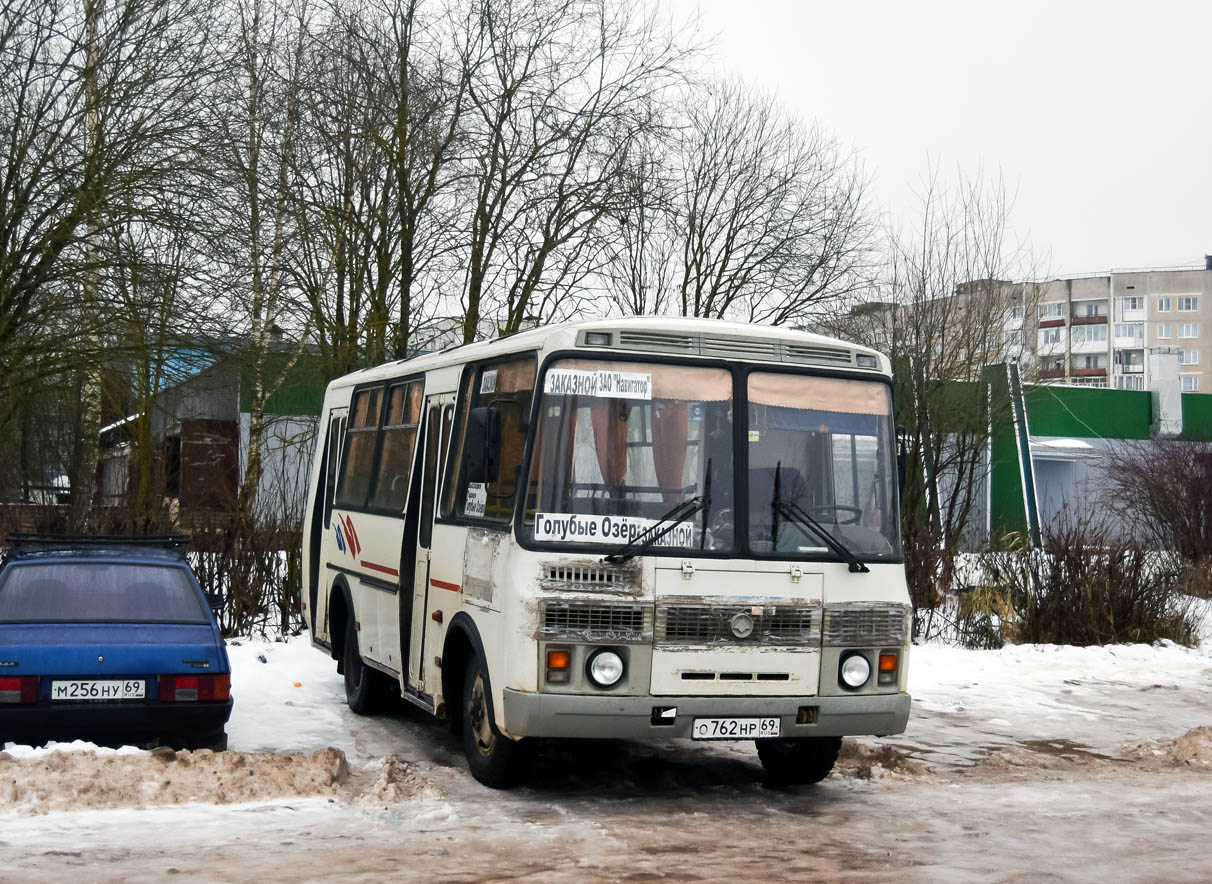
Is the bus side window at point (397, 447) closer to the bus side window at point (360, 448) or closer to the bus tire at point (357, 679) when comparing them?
the bus side window at point (360, 448)

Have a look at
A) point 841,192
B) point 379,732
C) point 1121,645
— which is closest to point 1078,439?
point 841,192

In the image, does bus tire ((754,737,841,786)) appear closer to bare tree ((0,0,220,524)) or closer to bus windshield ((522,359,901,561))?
bus windshield ((522,359,901,561))

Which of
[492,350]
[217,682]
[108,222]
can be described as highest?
[108,222]

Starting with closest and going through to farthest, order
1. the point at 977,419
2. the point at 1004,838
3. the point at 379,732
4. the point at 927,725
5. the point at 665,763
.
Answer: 1. the point at 1004,838
2. the point at 665,763
3. the point at 379,732
4. the point at 927,725
5. the point at 977,419

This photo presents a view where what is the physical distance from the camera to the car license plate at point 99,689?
891 cm

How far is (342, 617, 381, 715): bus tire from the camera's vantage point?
469 inches

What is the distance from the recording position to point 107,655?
355 inches

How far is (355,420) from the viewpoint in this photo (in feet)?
43.2

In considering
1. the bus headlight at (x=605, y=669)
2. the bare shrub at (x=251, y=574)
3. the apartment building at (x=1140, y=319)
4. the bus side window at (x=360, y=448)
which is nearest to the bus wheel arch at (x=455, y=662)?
the bus headlight at (x=605, y=669)

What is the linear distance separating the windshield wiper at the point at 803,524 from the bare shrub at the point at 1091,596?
10.2 metres

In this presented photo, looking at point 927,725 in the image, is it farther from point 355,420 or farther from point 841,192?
point 841,192

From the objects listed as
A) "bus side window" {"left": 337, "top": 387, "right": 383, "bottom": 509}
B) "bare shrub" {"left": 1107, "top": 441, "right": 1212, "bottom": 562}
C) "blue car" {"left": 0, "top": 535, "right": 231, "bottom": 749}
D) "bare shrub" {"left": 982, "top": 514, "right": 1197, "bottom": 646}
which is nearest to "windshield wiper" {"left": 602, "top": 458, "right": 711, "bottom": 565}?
"blue car" {"left": 0, "top": 535, "right": 231, "bottom": 749}

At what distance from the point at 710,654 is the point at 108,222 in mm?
12858

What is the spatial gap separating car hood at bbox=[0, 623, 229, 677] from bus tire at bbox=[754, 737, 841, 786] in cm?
354
